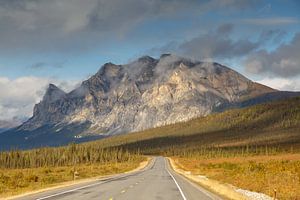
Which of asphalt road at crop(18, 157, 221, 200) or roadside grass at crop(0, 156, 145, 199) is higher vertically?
roadside grass at crop(0, 156, 145, 199)

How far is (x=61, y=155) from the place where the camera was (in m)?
194

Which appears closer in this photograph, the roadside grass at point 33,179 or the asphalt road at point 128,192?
the asphalt road at point 128,192

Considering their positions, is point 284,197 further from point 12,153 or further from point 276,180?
point 12,153

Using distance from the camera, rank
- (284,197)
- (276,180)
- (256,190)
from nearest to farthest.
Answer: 1. (284,197)
2. (256,190)
3. (276,180)

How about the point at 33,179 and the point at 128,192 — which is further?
the point at 33,179

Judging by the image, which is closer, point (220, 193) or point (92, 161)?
point (220, 193)

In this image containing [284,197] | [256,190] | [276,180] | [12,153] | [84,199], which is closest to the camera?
[284,197]

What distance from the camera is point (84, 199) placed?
3122 centimetres

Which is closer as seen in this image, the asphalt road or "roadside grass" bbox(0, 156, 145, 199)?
the asphalt road

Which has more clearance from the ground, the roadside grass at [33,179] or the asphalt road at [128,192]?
the roadside grass at [33,179]

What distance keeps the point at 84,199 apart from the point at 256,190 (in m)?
12.6

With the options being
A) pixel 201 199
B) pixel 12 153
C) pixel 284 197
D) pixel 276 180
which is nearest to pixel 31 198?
pixel 201 199

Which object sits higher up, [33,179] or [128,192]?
[33,179]

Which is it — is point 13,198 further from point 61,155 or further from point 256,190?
point 61,155
